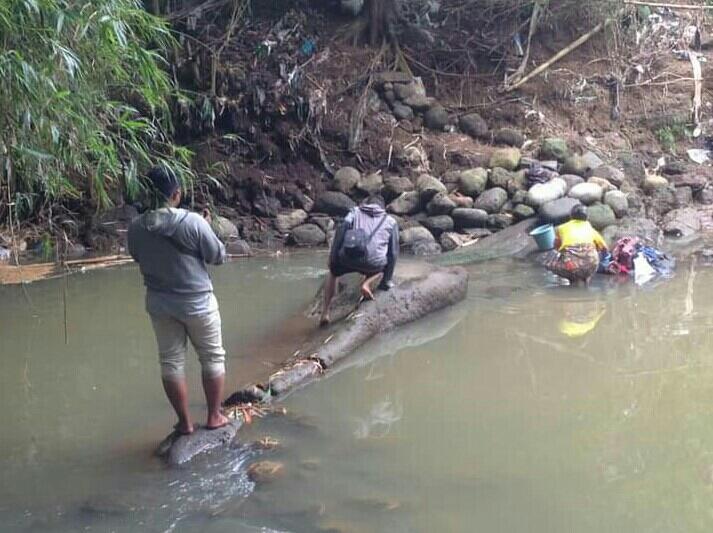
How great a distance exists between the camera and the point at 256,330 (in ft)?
25.5

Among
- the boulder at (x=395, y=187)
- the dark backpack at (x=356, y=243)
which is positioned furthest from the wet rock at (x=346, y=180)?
the dark backpack at (x=356, y=243)

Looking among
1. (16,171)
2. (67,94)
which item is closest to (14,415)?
(16,171)

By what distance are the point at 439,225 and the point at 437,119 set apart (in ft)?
9.65

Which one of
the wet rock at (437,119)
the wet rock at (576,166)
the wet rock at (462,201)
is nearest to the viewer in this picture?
the wet rock at (462,201)

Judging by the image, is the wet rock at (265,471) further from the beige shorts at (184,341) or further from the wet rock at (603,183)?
the wet rock at (603,183)

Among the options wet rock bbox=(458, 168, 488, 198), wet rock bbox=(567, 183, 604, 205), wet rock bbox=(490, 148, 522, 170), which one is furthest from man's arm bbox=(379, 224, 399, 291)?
wet rock bbox=(490, 148, 522, 170)

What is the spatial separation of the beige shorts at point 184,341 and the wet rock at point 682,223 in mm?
8889

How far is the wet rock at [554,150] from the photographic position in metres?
13.4

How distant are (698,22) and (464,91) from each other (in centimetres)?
490

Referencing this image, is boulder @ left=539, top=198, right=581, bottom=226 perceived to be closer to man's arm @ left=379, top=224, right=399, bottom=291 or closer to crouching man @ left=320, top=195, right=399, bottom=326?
man's arm @ left=379, top=224, right=399, bottom=291

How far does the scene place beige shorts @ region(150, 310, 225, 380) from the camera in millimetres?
4723

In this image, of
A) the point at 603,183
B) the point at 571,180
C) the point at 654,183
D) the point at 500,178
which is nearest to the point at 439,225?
the point at 500,178

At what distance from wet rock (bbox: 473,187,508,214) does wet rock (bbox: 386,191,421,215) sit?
864 mm

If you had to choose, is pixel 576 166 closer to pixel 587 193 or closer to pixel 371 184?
pixel 587 193
